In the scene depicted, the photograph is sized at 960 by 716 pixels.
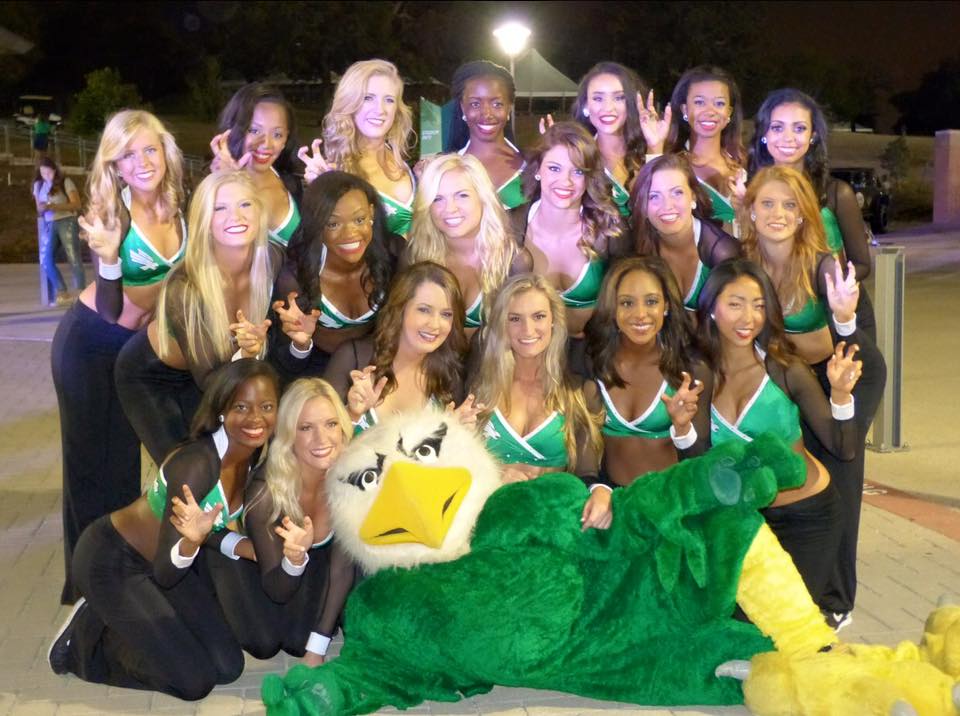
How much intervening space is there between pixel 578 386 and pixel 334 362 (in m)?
0.89

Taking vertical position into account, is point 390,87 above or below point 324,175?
above

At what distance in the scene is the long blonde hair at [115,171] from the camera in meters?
5.02

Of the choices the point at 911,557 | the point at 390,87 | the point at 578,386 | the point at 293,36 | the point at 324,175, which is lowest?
the point at 911,557

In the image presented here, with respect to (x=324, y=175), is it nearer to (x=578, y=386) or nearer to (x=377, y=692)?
(x=578, y=386)

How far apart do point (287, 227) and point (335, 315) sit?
633 millimetres

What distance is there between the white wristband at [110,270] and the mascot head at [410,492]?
133 cm

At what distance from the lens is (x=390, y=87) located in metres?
5.60

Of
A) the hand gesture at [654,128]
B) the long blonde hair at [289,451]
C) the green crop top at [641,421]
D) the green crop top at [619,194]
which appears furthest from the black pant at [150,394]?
the hand gesture at [654,128]

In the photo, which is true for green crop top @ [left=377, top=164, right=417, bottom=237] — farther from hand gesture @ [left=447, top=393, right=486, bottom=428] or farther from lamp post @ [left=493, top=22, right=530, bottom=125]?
lamp post @ [left=493, top=22, right=530, bottom=125]

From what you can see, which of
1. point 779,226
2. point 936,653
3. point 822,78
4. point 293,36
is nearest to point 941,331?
point 779,226

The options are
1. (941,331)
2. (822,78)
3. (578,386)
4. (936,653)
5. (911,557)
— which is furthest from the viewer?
(822,78)

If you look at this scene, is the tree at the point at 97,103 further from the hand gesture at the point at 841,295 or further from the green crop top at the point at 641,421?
the hand gesture at the point at 841,295

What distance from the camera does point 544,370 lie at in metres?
4.70

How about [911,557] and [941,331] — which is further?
[941,331]
